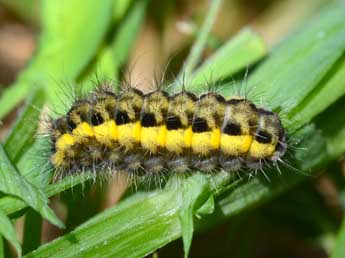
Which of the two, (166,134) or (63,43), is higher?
(63,43)

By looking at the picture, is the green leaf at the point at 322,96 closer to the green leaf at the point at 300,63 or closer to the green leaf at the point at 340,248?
the green leaf at the point at 300,63

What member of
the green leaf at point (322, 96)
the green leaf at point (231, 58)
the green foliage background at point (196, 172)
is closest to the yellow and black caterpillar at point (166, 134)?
the green foliage background at point (196, 172)

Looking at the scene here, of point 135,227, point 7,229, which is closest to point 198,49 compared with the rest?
point 135,227

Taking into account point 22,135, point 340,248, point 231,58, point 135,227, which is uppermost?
point 231,58

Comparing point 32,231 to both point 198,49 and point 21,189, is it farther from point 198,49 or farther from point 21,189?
point 198,49

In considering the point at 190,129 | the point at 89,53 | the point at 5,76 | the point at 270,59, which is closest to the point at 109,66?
the point at 89,53

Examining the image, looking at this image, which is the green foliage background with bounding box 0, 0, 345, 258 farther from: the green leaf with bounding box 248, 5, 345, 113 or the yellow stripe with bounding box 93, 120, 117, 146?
the yellow stripe with bounding box 93, 120, 117, 146

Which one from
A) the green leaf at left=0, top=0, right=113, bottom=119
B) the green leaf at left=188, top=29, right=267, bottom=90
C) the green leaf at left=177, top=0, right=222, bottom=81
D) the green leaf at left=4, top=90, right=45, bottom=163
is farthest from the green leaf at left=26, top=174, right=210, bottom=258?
the green leaf at left=0, top=0, right=113, bottom=119
